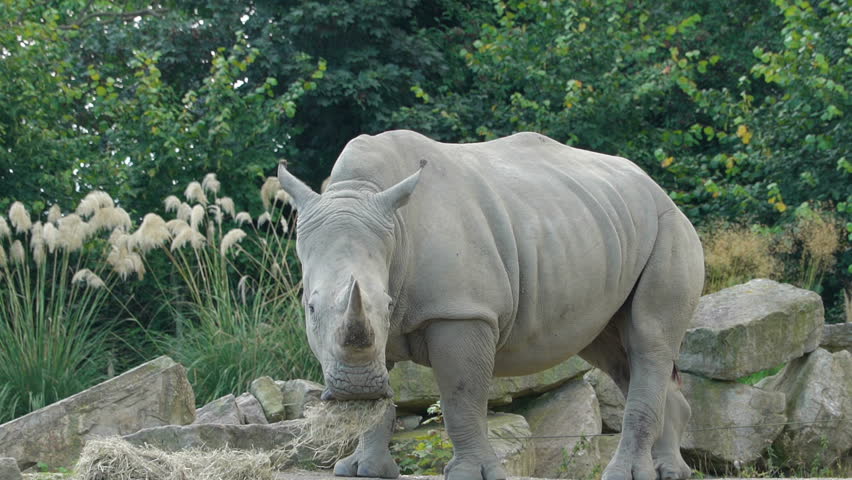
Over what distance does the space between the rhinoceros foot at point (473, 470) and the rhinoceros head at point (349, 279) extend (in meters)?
0.55

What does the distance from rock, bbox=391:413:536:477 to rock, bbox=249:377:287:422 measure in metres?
0.88

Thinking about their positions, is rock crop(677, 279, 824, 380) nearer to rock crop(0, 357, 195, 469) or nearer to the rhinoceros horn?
rock crop(0, 357, 195, 469)

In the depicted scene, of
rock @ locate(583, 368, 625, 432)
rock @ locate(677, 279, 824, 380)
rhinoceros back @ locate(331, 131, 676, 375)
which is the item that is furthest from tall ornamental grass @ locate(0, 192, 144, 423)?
rhinoceros back @ locate(331, 131, 676, 375)

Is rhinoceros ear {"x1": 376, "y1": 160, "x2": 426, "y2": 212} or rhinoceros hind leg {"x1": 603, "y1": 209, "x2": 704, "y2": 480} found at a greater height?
rhinoceros ear {"x1": 376, "y1": 160, "x2": 426, "y2": 212}

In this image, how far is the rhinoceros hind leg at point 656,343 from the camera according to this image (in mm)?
5250

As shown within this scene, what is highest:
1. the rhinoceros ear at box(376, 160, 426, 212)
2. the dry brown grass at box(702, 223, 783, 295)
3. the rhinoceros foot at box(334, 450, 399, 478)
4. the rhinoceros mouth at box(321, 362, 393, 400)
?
the rhinoceros ear at box(376, 160, 426, 212)

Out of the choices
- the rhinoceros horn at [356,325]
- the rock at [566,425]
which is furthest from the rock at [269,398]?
the rhinoceros horn at [356,325]

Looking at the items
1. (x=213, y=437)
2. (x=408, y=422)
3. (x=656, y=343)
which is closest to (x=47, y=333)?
(x=408, y=422)

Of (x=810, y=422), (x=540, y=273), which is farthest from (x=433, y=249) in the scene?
(x=810, y=422)

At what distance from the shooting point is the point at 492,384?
7.70 m

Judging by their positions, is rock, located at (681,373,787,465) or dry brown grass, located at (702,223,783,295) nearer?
rock, located at (681,373,787,465)

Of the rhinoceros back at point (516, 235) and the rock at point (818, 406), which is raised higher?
the rhinoceros back at point (516, 235)

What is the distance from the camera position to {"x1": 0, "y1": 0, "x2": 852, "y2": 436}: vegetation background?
959 cm

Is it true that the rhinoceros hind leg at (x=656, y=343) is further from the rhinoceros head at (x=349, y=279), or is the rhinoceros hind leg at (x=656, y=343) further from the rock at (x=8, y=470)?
the rock at (x=8, y=470)
